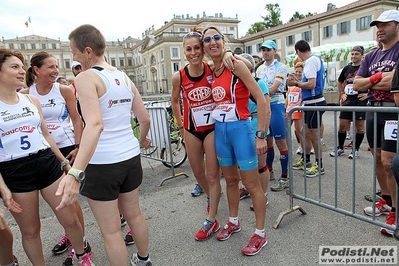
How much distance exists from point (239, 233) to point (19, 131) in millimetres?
2332

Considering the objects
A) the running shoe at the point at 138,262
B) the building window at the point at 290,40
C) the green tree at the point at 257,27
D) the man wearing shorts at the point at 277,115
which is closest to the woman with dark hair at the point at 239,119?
the running shoe at the point at 138,262

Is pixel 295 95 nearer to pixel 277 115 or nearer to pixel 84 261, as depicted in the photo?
pixel 277 115

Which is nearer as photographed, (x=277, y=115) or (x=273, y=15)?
(x=277, y=115)

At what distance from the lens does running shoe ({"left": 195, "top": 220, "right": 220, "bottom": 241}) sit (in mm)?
2930

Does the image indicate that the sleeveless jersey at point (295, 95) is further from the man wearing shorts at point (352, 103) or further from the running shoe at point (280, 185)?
the running shoe at point (280, 185)

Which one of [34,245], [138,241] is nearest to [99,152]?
[138,241]

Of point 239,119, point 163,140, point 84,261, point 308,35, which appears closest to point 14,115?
point 84,261

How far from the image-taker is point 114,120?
1942 mm

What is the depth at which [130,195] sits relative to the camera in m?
2.18

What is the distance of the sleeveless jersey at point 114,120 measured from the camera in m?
1.88

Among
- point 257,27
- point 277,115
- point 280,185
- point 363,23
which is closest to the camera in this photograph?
point 280,185

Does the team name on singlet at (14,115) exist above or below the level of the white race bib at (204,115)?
above

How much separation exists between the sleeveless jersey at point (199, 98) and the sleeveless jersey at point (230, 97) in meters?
0.19

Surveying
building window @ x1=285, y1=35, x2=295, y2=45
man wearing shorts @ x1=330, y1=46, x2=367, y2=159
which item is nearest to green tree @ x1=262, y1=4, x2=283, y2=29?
building window @ x1=285, y1=35, x2=295, y2=45
